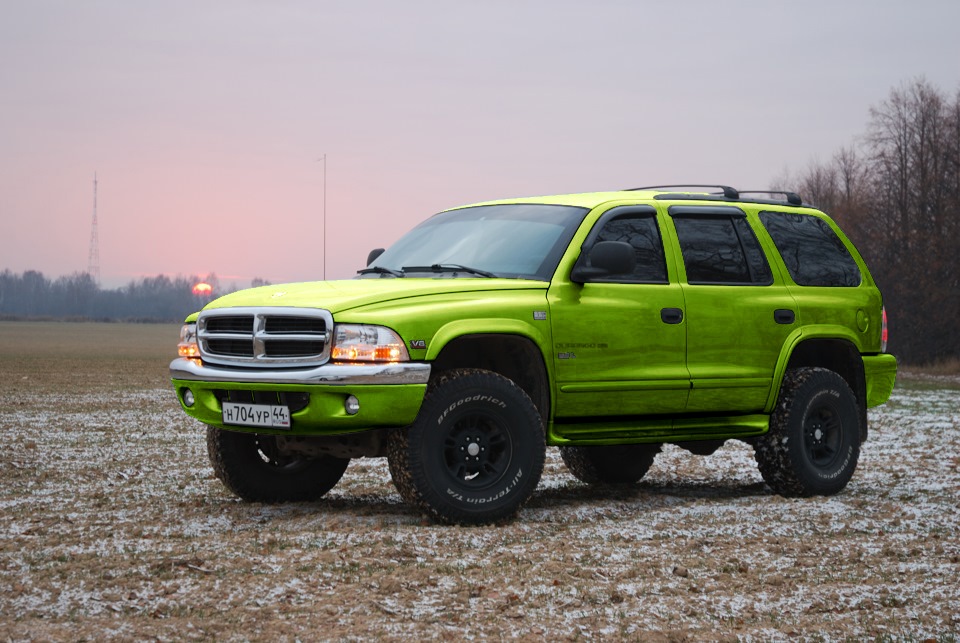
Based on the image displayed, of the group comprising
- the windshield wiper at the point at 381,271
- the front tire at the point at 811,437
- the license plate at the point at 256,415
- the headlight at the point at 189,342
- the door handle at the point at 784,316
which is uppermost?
the windshield wiper at the point at 381,271

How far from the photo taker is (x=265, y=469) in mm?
8977

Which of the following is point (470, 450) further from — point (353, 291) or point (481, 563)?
point (481, 563)

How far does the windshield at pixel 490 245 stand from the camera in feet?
27.5

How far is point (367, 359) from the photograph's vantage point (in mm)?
7414

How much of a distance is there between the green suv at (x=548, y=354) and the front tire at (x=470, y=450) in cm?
1

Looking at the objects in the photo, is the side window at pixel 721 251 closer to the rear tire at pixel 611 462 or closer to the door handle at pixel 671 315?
the door handle at pixel 671 315

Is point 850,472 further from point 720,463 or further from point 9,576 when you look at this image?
point 9,576

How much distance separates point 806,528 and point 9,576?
4523mm

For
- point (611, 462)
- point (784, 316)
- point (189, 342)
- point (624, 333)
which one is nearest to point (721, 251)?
point (784, 316)

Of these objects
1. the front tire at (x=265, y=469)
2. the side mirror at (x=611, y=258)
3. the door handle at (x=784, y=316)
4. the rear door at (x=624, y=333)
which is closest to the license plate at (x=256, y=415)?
the front tire at (x=265, y=469)

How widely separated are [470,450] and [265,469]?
185 centimetres

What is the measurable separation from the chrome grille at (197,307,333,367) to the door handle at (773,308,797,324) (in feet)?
11.6

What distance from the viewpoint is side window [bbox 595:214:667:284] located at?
8.75 meters

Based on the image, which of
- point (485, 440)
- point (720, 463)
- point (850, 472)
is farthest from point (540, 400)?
point (720, 463)
